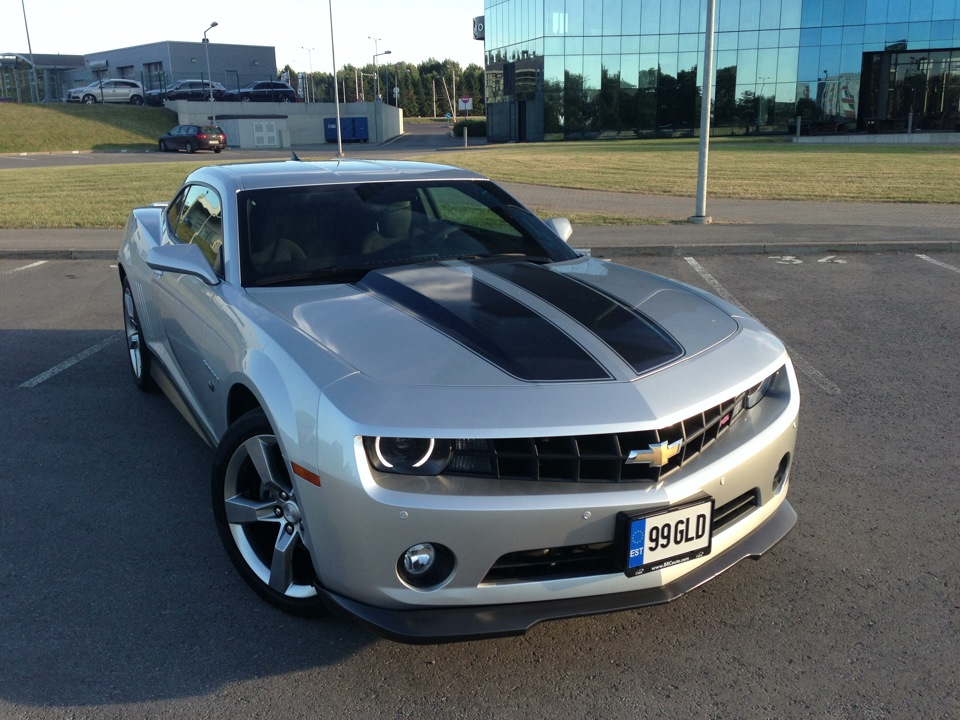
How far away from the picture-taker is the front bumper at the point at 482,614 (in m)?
2.50

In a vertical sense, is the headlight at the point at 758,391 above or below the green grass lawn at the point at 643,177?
above

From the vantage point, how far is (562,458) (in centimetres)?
258

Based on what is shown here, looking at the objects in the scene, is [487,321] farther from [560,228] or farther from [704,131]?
[704,131]

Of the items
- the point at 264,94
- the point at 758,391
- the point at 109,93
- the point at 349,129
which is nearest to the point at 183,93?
the point at 264,94

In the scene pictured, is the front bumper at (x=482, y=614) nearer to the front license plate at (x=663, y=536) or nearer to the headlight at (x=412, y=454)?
the front license plate at (x=663, y=536)

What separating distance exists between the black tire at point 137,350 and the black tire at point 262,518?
2457 mm

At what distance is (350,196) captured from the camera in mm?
4203

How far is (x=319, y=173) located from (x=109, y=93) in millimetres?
65895

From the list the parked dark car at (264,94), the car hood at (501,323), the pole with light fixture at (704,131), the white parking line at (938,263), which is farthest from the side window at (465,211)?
the parked dark car at (264,94)

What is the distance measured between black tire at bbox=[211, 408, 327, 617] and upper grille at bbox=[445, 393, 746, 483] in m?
0.63

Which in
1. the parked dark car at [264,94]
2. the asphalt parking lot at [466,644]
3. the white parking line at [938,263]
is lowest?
the white parking line at [938,263]

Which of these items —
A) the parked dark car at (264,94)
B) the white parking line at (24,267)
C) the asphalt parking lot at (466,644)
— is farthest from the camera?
the parked dark car at (264,94)

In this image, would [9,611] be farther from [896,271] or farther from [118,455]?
[896,271]

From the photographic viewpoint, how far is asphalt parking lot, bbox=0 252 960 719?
8.71ft
